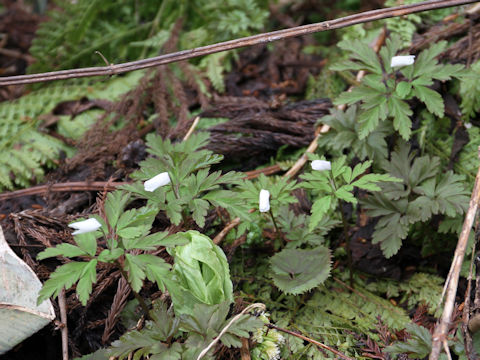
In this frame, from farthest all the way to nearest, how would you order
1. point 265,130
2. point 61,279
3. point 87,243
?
point 265,130, point 87,243, point 61,279

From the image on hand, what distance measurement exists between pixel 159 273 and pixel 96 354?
0.59 metres

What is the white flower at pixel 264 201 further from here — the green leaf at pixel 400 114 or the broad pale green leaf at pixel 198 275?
the green leaf at pixel 400 114

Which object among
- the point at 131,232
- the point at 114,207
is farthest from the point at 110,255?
the point at 114,207

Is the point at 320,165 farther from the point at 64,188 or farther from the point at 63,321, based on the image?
the point at 64,188

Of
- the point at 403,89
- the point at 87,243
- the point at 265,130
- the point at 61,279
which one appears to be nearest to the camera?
the point at 61,279

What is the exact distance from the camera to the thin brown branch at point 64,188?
253 centimetres

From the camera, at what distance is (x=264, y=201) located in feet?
6.44

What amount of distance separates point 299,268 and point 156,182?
785 mm

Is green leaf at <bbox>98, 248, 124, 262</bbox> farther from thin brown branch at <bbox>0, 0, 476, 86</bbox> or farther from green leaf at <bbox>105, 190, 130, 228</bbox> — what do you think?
thin brown branch at <bbox>0, 0, 476, 86</bbox>

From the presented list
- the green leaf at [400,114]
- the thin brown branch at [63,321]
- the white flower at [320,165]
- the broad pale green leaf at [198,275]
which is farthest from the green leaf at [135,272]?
the green leaf at [400,114]

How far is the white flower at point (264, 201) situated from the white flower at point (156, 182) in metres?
0.43

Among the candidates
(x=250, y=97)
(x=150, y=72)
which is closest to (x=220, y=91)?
(x=250, y=97)

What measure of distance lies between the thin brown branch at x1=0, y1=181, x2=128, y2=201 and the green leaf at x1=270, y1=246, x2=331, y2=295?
104cm

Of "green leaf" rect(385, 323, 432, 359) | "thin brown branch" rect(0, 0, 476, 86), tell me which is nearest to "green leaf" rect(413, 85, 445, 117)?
"thin brown branch" rect(0, 0, 476, 86)
